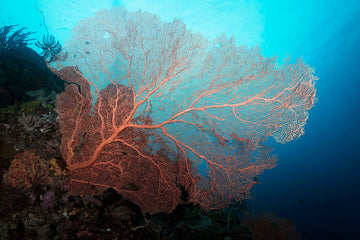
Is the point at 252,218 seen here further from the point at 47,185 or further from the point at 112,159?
the point at 47,185

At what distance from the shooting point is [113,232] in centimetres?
367

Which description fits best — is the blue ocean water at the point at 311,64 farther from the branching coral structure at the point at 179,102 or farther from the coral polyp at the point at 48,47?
the coral polyp at the point at 48,47

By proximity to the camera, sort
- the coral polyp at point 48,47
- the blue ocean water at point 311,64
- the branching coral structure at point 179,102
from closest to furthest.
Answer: the branching coral structure at point 179,102 → the coral polyp at point 48,47 → the blue ocean water at point 311,64

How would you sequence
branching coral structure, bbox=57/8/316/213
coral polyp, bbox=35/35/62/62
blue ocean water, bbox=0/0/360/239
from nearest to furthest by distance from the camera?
branching coral structure, bbox=57/8/316/213
coral polyp, bbox=35/35/62/62
blue ocean water, bbox=0/0/360/239

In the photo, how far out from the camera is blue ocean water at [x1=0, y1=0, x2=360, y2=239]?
1992 cm

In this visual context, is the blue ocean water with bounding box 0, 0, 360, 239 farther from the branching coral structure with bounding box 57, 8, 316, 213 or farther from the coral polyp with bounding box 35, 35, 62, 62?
the coral polyp with bounding box 35, 35, 62, 62

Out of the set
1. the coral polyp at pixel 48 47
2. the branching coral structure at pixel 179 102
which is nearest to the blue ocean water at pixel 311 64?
the branching coral structure at pixel 179 102

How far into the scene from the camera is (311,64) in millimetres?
24219

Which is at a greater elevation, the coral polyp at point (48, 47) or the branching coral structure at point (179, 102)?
the coral polyp at point (48, 47)

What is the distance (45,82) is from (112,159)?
5.30 meters

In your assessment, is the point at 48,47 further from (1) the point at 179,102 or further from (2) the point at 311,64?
(2) the point at 311,64

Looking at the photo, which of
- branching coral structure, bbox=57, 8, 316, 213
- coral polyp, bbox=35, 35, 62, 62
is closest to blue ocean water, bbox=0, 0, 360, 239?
branching coral structure, bbox=57, 8, 316, 213

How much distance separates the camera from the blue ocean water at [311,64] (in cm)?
1992

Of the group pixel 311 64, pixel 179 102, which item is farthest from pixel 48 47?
pixel 311 64
